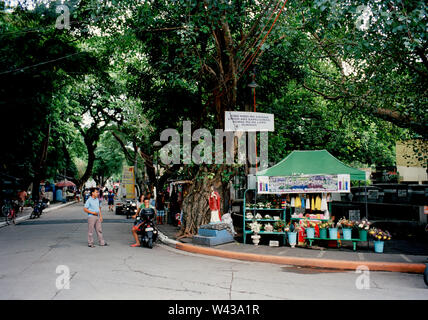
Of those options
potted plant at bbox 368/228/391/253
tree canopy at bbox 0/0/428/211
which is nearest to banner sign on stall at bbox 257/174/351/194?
potted plant at bbox 368/228/391/253

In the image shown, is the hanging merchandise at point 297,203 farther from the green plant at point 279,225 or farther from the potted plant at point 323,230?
the potted plant at point 323,230

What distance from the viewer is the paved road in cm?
579

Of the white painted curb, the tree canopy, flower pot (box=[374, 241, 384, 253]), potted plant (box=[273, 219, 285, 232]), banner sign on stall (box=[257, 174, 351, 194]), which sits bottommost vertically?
the white painted curb

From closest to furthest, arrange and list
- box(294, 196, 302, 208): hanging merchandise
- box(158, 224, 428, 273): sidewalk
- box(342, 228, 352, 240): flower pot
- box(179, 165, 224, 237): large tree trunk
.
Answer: box(158, 224, 428, 273): sidewalk → box(342, 228, 352, 240): flower pot → box(294, 196, 302, 208): hanging merchandise → box(179, 165, 224, 237): large tree trunk

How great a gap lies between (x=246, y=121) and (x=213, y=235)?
4.04 meters

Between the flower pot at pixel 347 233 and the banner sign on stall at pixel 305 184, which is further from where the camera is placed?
the banner sign on stall at pixel 305 184

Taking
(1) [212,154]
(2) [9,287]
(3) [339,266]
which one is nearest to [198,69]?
(1) [212,154]

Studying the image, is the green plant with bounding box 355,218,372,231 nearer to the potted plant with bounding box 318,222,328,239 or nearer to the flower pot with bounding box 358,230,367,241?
the flower pot with bounding box 358,230,367,241

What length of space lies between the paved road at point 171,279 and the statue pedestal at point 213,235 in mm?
1056

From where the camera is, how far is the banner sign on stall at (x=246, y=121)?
473 inches

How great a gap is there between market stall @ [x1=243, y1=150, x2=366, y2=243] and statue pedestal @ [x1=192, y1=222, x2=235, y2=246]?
71 cm

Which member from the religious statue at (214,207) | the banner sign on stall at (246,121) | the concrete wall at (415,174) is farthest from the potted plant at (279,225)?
the concrete wall at (415,174)
